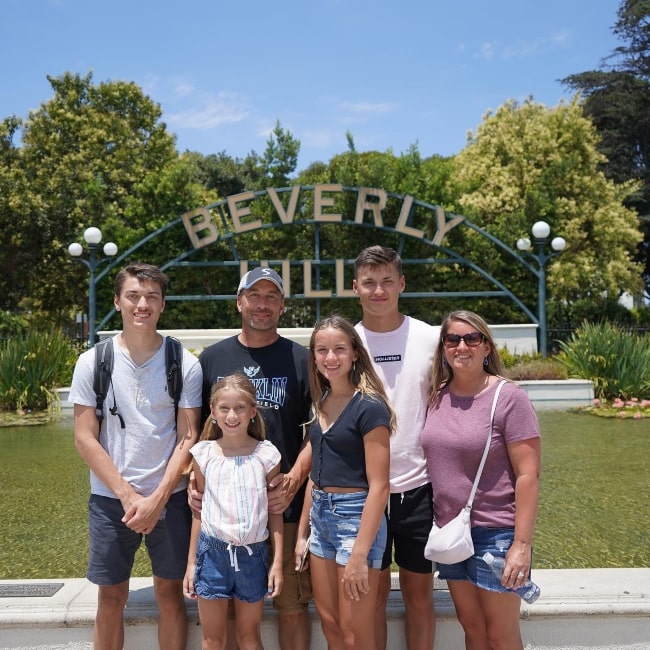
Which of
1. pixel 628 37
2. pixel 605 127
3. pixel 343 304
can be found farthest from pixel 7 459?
pixel 628 37

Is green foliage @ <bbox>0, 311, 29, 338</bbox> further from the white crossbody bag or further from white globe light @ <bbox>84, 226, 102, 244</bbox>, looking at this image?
the white crossbody bag

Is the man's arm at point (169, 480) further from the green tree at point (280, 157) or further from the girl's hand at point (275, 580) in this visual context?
the green tree at point (280, 157)

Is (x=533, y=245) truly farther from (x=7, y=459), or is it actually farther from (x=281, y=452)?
(x=281, y=452)

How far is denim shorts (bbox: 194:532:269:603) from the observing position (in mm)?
2678

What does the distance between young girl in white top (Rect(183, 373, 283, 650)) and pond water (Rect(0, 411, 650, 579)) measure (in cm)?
153

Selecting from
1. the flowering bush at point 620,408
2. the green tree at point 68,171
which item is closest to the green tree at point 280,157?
the green tree at point 68,171

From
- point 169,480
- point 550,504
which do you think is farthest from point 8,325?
point 169,480

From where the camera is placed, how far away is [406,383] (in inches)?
114

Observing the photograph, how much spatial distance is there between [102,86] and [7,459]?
21.4 m

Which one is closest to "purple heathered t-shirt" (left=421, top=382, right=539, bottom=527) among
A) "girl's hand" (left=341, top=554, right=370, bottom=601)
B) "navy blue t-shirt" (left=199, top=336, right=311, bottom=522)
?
"girl's hand" (left=341, top=554, right=370, bottom=601)

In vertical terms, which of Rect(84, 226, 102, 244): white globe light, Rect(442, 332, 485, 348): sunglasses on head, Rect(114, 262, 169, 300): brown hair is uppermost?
Rect(84, 226, 102, 244): white globe light

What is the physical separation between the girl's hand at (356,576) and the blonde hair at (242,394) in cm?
67

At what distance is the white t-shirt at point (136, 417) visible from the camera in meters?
2.86

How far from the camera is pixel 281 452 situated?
2949 mm
